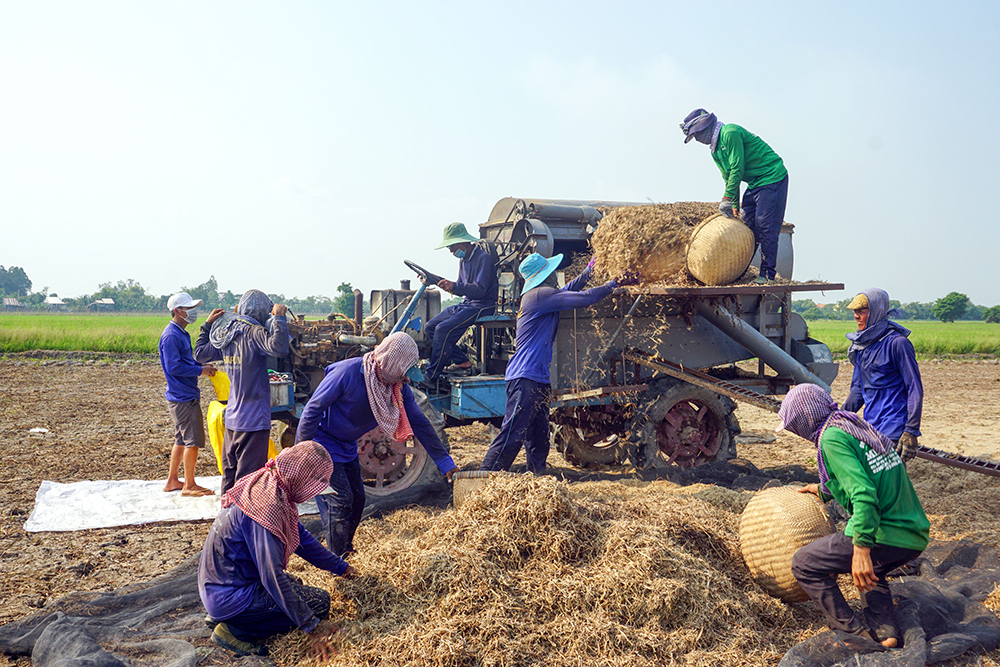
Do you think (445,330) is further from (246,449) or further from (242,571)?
(242,571)

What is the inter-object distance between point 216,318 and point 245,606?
3337 mm

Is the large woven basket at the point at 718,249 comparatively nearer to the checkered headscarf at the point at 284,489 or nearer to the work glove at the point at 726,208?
the work glove at the point at 726,208

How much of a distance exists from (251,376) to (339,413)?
1.42 metres

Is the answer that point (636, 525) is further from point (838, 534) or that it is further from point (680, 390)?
point (680, 390)

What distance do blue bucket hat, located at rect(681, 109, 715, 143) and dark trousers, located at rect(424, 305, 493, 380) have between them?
2663mm

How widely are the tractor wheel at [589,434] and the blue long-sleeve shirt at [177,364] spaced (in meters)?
3.54

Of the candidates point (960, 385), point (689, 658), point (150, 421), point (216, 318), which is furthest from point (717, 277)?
point (960, 385)

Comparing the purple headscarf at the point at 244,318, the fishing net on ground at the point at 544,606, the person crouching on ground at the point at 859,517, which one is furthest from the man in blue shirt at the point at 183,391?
the person crouching on ground at the point at 859,517

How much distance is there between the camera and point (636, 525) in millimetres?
3826

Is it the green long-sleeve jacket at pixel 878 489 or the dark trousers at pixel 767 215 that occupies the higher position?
the dark trousers at pixel 767 215

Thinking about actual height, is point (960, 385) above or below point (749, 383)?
below

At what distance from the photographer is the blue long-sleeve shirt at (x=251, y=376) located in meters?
5.12

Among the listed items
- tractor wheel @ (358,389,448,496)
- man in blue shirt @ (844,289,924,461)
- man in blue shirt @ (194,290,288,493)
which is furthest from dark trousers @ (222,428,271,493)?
man in blue shirt @ (844,289,924,461)

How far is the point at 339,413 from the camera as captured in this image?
13.6 ft
